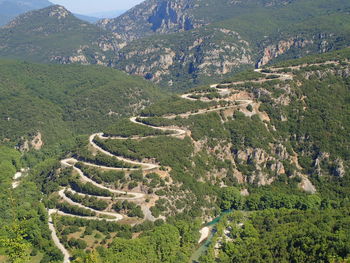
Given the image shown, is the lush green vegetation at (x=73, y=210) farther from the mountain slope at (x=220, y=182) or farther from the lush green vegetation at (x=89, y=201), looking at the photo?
the lush green vegetation at (x=89, y=201)

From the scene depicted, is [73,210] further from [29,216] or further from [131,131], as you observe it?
[131,131]

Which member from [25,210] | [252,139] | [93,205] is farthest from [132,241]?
[252,139]

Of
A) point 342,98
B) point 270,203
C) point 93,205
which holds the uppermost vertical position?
point 342,98

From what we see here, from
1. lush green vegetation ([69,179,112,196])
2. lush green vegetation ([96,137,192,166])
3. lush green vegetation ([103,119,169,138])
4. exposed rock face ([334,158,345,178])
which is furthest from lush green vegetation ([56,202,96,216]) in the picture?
exposed rock face ([334,158,345,178])

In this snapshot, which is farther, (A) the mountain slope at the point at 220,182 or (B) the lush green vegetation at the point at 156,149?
(B) the lush green vegetation at the point at 156,149

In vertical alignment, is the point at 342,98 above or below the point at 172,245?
above

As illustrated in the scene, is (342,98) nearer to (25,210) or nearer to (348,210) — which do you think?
(348,210)

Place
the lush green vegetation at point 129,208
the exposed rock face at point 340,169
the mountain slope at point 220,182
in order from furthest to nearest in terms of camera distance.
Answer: the exposed rock face at point 340,169
the lush green vegetation at point 129,208
the mountain slope at point 220,182

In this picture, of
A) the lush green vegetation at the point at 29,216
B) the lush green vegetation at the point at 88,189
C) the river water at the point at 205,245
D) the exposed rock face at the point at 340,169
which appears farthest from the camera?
the exposed rock face at the point at 340,169

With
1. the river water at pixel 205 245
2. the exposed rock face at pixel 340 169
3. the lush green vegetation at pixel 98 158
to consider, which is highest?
the lush green vegetation at pixel 98 158

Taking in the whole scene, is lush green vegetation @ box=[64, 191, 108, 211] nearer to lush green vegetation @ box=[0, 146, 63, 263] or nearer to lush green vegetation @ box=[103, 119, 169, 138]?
lush green vegetation @ box=[0, 146, 63, 263]

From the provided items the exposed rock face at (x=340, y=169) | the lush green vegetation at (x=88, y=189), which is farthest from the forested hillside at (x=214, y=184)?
the exposed rock face at (x=340, y=169)
